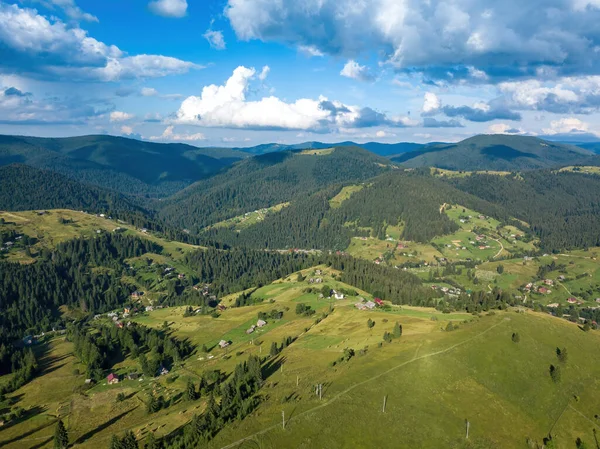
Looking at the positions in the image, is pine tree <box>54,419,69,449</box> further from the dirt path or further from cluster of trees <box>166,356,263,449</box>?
the dirt path

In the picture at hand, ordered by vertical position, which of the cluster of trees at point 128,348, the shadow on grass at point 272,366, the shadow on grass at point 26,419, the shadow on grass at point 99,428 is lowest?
the cluster of trees at point 128,348

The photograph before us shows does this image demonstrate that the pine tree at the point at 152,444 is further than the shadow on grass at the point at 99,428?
No

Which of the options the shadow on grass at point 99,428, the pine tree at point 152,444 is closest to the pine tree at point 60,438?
the shadow on grass at point 99,428

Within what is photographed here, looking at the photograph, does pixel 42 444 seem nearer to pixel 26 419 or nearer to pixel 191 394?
pixel 26 419

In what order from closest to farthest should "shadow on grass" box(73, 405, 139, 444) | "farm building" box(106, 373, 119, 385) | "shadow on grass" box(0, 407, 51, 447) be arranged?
"shadow on grass" box(73, 405, 139, 444) → "shadow on grass" box(0, 407, 51, 447) → "farm building" box(106, 373, 119, 385)

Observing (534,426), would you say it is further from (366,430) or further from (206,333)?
(206,333)

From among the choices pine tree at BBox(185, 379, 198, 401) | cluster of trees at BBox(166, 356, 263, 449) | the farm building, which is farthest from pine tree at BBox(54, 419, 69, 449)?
the farm building

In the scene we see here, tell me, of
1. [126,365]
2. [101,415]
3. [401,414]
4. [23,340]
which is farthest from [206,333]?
[401,414]

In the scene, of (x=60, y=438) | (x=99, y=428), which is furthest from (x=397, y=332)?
(x=60, y=438)

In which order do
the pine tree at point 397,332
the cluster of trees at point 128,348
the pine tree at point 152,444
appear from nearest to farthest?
the pine tree at point 152,444 → the pine tree at point 397,332 → the cluster of trees at point 128,348

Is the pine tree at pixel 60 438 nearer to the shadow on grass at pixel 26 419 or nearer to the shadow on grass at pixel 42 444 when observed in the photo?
the shadow on grass at pixel 42 444

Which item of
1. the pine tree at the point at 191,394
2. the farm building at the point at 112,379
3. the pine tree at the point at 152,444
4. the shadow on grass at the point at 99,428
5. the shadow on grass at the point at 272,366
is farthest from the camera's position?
the farm building at the point at 112,379
